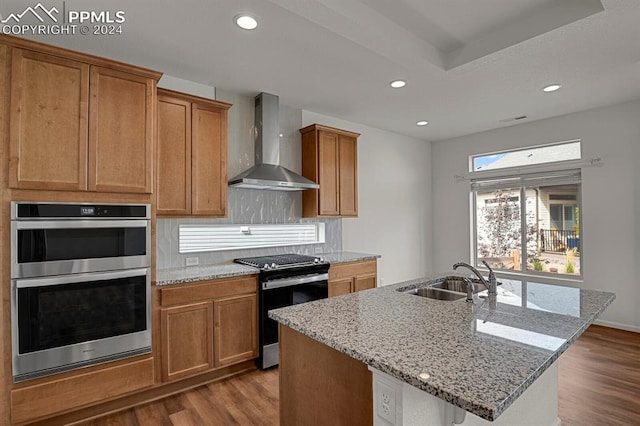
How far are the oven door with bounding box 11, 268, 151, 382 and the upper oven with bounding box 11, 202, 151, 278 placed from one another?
7cm

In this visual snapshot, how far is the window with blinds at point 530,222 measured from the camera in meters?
4.50

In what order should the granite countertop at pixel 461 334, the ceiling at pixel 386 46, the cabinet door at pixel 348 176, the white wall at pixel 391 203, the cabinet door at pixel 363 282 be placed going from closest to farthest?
the granite countertop at pixel 461 334
the ceiling at pixel 386 46
the cabinet door at pixel 363 282
the cabinet door at pixel 348 176
the white wall at pixel 391 203

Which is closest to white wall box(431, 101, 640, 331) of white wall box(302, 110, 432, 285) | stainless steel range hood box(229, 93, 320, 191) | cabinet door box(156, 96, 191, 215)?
white wall box(302, 110, 432, 285)

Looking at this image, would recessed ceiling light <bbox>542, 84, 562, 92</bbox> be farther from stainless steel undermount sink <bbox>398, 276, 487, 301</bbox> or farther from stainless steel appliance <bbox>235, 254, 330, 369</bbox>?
stainless steel appliance <bbox>235, 254, 330, 369</bbox>

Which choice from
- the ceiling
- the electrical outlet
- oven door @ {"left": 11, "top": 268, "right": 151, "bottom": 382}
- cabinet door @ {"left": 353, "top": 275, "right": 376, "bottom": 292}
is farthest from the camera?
cabinet door @ {"left": 353, "top": 275, "right": 376, "bottom": 292}

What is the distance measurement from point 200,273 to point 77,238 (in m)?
0.93

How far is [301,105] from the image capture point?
13.2ft

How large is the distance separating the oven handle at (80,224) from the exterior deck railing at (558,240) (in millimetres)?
5088

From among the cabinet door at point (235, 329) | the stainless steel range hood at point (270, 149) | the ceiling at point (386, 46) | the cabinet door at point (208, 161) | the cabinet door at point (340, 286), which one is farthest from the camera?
the cabinet door at point (340, 286)

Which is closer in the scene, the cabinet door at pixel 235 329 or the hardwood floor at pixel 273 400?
the hardwood floor at pixel 273 400

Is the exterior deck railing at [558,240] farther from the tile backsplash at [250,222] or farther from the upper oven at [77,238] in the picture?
the upper oven at [77,238]

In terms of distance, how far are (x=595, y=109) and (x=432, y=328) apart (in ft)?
14.8

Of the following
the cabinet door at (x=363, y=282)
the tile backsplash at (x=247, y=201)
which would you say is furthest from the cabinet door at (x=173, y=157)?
the cabinet door at (x=363, y=282)

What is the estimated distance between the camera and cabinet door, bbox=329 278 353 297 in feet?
12.0
